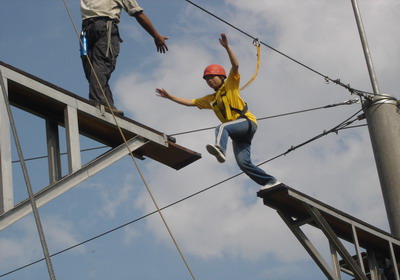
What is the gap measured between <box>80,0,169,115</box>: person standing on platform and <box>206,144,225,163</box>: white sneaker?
117cm

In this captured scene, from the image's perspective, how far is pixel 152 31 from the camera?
448 inches

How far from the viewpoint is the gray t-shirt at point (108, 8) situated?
36.8 feet

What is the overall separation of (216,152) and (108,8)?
2032 mm

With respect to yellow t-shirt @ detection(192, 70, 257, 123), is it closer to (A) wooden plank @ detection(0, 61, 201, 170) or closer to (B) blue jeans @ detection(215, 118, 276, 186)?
(B) blue jeans @ detection(215, 118, 276, 186)

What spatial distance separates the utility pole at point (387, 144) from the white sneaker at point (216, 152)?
3.09 m

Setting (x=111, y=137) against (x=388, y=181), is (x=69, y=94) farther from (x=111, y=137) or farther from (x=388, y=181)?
(x=388, y=181)

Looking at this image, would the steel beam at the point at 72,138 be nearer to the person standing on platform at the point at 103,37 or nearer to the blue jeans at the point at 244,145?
the person standing on platform at the point at 103,37

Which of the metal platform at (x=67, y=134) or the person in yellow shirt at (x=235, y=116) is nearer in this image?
the metal platform at (x=67, y=134)

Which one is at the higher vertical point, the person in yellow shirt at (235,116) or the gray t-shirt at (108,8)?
the gray t-shirt at (108,8)

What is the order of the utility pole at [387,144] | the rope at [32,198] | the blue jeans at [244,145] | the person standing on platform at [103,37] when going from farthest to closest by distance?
the utility pole at [387,144] → the blue jeans at [244,145] → the person standing on platform at [103,37] → the rope at [32,198]

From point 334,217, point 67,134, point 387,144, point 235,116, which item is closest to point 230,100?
point 235,116

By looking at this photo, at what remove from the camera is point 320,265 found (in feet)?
Result: 40.7

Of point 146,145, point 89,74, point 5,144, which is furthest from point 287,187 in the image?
point 5,144

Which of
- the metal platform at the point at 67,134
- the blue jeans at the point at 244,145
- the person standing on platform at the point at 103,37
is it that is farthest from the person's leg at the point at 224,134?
the person standing on platform at the point at 103,37
